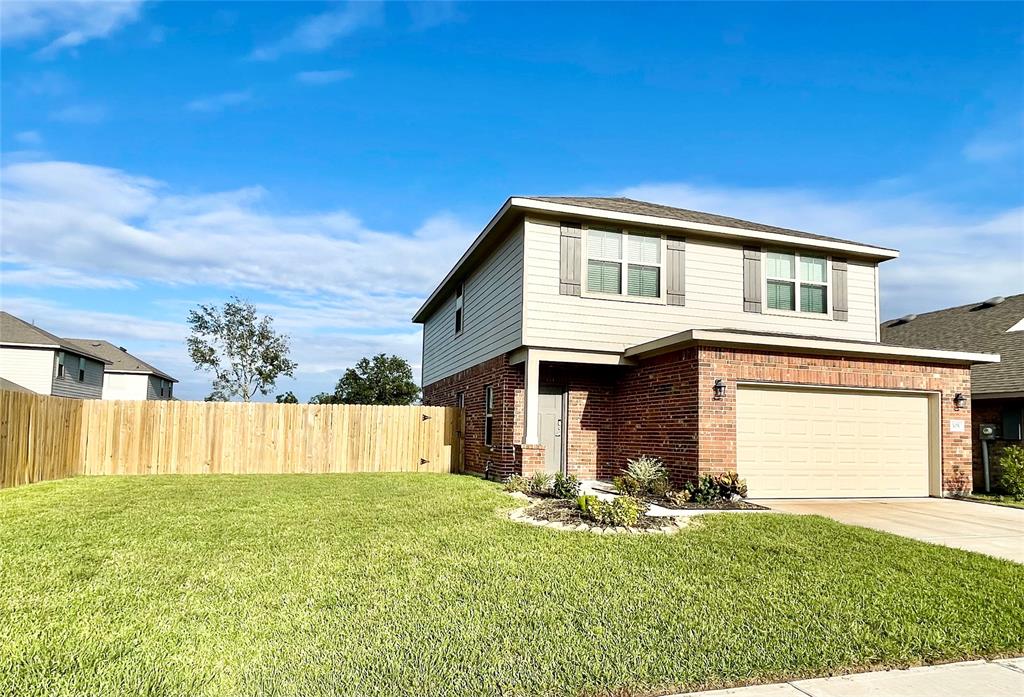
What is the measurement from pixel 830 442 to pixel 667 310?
155 inches

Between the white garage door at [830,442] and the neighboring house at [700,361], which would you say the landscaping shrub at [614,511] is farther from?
the white garage door at [830,442]

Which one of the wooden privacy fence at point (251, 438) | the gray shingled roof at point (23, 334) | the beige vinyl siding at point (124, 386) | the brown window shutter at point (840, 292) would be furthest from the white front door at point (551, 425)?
the beige vinyl siding at point (124, 386)

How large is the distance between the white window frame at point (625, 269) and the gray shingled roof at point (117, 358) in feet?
113

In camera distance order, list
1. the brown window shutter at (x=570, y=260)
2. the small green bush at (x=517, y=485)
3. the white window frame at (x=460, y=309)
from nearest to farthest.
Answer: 1. the small green bush at (x=517, y=485)
2. the brown window shutter at (x=570, y=260)
3. the white window frame at (x=460, y=309)

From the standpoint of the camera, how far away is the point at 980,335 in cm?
1700

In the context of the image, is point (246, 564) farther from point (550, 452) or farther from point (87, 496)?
point (550, 452)

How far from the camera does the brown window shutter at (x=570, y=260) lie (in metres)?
12.3

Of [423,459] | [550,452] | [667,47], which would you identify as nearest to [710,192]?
[667,47]

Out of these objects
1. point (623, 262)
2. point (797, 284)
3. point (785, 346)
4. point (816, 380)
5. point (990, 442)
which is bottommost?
point (990, 442)

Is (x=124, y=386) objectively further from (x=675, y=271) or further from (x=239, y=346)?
(x=675, y=271)

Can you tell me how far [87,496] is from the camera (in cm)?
1026

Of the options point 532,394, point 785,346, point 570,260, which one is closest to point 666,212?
point 570,260

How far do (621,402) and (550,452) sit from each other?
6.08 feet

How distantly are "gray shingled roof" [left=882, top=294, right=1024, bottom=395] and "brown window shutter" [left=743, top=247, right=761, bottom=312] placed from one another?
567 cm
